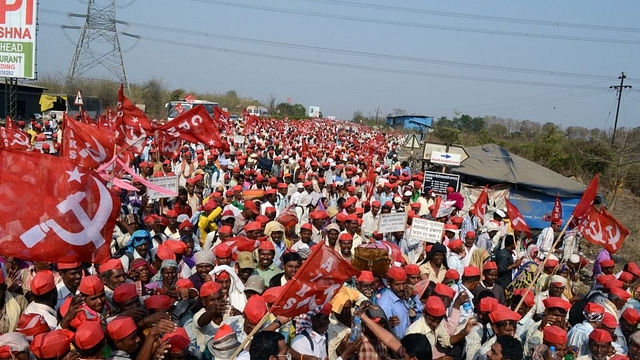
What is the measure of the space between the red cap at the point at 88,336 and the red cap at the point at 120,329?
132 millimetres

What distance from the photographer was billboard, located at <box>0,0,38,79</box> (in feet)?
61.5

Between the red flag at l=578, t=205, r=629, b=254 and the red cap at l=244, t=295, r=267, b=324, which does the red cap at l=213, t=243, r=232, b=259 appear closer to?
the red cap at l=244, t=295, r=267, b=324

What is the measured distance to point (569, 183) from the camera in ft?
50.7

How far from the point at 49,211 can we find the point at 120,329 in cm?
104

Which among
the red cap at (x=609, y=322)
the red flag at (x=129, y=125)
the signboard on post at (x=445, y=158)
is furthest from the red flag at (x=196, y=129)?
Result: the signboard on post at (x=445, y=158)

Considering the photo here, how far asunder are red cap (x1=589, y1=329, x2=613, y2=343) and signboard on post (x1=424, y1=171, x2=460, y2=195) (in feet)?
29.4

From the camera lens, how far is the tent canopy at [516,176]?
1499cm

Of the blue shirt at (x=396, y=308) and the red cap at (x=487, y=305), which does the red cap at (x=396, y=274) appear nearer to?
the blue shirt at (x=396, y=308)

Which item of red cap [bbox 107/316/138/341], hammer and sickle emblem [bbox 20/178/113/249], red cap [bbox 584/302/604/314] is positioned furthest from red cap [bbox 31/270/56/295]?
red cap [bbox 584/302/604/314]

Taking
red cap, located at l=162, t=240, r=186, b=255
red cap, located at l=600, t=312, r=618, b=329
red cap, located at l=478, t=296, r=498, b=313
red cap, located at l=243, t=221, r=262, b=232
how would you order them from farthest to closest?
red cap, located at l=243, t=221, r=262, b=232 → red cap, located at l=162, t=240, r=186, b=255 → red cap, located at l=600, t=312, r=618, b=329 → red cap, located at l=478, t=296, r=498, b=313

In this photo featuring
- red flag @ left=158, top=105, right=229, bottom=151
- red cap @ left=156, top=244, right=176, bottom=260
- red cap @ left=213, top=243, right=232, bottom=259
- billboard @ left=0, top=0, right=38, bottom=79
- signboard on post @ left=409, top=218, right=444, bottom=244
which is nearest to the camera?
red cap @ left=156, top=244, right=176, bottom=260

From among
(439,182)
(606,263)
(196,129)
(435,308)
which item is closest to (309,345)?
(435,308)

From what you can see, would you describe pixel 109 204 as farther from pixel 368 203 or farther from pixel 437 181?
pixel 437 181

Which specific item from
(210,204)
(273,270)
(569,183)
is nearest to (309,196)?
(210,204)
